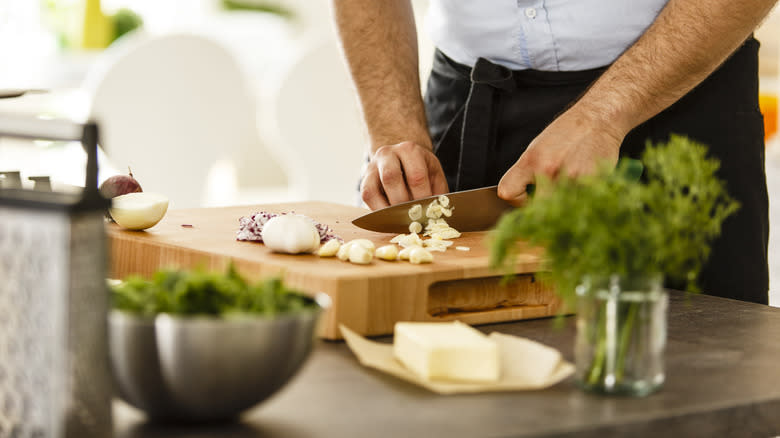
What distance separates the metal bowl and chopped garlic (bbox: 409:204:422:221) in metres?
0.69

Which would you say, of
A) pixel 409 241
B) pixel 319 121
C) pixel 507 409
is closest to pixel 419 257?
pixel 409 241

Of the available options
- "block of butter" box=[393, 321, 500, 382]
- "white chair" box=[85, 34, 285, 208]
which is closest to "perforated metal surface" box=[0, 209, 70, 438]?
"block of butter" box=[393, 321, 500, 382]

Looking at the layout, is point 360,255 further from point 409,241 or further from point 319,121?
point 319,121

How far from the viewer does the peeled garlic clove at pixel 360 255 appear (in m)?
1.18

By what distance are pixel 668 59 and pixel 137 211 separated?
79 centimetres

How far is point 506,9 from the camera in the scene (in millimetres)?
1729

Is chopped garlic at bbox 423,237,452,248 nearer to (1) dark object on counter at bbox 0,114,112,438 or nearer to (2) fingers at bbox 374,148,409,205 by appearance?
(2) fingers at bbox 374,148,409,205

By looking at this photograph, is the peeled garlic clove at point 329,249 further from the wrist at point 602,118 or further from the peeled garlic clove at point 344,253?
the wrist at point 602,118

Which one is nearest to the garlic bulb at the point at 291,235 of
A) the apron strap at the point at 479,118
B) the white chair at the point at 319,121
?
the apron strap at the point at 479,118

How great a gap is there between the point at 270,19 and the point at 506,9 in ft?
12.7

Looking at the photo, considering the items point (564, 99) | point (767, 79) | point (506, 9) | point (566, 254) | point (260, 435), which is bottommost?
point (260, 435)

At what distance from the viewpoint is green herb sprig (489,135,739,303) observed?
790mm

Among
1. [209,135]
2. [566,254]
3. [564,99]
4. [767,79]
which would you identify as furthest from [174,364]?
[767,79]

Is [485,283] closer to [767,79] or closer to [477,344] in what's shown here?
[477,344]
